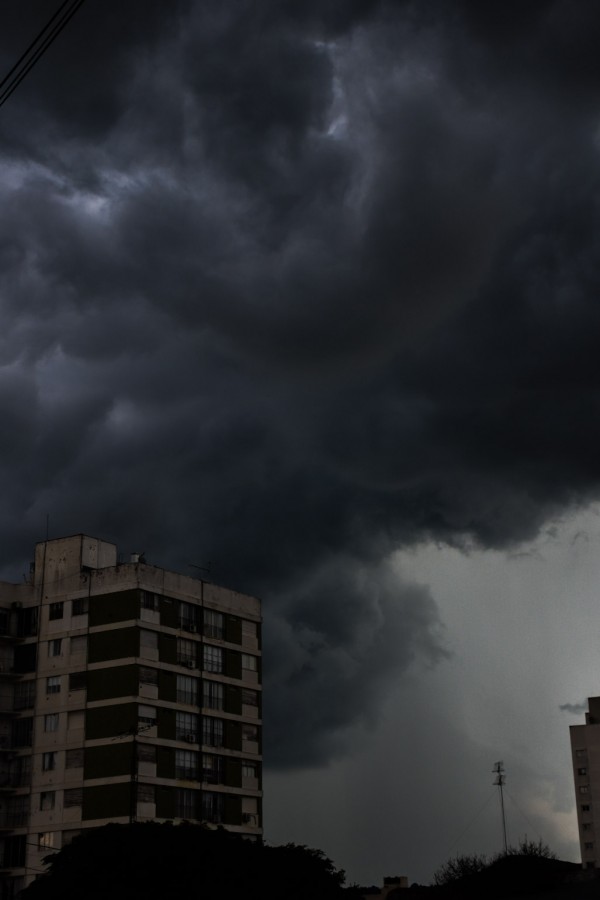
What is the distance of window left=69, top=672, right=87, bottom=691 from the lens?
94.4 metres

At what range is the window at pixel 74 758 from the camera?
92.1 m

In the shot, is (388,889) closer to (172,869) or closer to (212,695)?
(212,695)

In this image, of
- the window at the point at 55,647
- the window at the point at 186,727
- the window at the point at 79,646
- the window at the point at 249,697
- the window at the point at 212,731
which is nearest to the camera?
the window at the point at 186,727

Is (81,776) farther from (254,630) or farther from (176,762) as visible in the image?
(254,630)

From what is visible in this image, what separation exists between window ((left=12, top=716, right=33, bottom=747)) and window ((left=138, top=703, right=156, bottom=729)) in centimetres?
1022

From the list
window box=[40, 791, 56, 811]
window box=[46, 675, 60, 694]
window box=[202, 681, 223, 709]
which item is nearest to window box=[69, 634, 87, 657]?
window box=[46, 675, 60, 694]

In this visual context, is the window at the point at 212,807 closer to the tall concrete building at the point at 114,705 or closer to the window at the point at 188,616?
the tall concrete building at the point at 114,705

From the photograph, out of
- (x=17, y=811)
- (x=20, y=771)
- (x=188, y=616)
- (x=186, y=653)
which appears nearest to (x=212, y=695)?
(x=186, y=653)

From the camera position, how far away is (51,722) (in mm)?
95125

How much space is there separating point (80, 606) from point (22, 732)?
10924 mm

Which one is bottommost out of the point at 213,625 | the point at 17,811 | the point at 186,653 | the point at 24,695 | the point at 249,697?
the point at 17,811

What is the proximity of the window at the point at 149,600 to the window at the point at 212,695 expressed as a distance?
797 cm

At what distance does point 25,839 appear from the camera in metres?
92.9

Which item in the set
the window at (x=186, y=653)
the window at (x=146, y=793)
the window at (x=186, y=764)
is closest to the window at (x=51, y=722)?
the window at (x=146, y=793)
